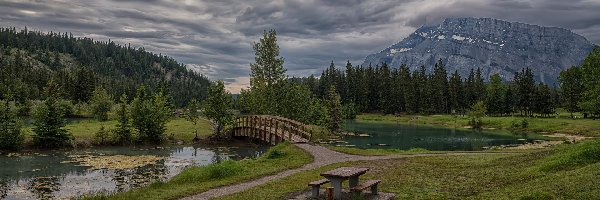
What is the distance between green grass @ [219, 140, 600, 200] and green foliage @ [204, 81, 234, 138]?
3257cm

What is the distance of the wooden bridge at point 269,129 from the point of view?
5447 centimetres

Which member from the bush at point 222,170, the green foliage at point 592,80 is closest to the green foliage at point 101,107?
the bush at point 222,170

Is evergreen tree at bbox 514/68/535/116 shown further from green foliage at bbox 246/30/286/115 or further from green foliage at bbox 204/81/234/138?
green foliage at bbox 204/81/234/138

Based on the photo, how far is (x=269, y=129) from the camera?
58.7m

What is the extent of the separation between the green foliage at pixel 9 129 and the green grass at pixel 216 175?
2914 cm

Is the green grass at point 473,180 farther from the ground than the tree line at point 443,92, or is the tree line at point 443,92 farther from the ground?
the tree line at point 443,92

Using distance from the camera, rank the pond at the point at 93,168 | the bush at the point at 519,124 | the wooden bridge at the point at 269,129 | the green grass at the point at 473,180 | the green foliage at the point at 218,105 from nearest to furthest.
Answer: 1. the green grass at the point at 473,180
2. the pond at the point at 93,168
3. the wooden bridge at the point at 269,129
4. the green foliage at the point at 218,105
5. the bush at the point at 519,124

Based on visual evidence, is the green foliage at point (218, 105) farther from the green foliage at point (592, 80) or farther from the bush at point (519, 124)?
the green foliage at point (592, 80)

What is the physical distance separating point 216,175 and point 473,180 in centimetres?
1402

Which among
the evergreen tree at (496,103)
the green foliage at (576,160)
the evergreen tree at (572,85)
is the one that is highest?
the evergreen tree at (572,85)

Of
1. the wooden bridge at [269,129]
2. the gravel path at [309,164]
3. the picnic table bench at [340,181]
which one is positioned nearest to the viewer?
the picnic table bench at [340,181]

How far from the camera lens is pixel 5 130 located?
158 feet

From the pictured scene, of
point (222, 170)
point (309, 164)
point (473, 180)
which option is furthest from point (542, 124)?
point (222, 170)

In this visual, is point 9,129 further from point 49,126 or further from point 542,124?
point 542,124
